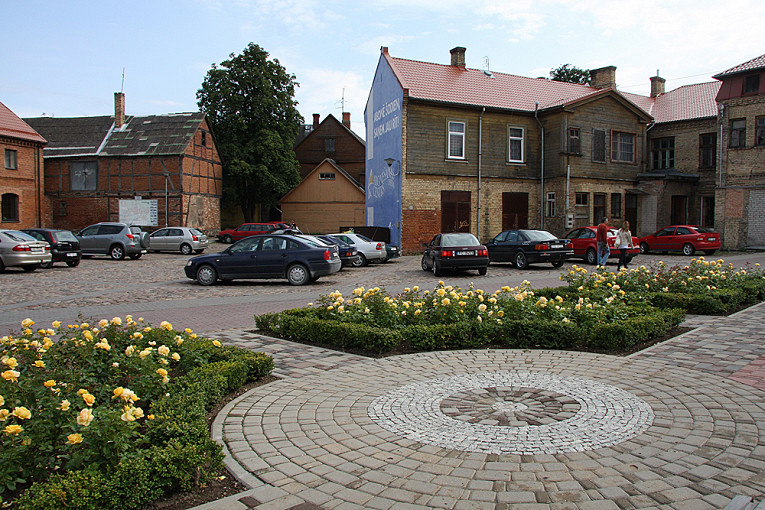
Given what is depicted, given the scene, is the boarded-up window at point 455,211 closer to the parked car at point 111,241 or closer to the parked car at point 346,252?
the parked car at point 346,252

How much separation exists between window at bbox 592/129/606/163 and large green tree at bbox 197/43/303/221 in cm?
2422

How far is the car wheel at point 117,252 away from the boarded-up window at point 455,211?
16.2 meters

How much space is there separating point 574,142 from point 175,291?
23.8m

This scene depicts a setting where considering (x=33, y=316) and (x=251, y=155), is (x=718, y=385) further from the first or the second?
(x=251, y=155)

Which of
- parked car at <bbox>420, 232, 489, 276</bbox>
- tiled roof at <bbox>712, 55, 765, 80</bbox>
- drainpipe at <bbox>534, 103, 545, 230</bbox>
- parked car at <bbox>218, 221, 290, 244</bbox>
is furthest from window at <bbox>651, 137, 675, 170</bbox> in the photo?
parked car at <bbox>218, 221, 290, 244</bbox>

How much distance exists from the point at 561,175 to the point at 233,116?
27125 mm

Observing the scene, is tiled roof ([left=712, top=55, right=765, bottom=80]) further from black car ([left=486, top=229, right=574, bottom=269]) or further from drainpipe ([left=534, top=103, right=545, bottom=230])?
black car ([left=486, top=229, right=574, bottom=269])

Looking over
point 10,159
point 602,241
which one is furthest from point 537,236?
point 10,159

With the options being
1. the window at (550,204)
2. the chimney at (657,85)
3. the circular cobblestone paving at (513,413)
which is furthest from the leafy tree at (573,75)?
the circular cobblestone paving at (513,413)

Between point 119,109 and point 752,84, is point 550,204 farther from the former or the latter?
point 119,109

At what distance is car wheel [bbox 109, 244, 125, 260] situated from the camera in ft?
92.1

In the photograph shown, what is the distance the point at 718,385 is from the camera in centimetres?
580

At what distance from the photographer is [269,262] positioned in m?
17.1

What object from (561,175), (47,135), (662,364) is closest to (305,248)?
(662,364)
